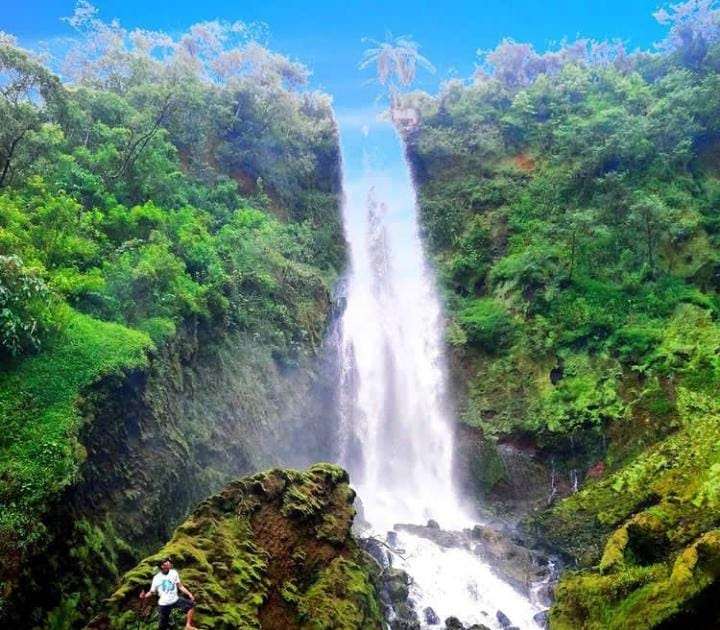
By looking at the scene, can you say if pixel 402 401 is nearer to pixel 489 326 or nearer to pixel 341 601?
pixel 489 326

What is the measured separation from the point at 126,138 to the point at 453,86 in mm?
20568

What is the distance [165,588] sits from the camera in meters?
7.77

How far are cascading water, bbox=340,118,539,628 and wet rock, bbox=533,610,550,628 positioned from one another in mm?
201

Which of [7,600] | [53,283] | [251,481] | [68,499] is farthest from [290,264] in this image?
[7,600]

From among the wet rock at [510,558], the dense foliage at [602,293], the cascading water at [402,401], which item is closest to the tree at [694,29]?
the dense foliage at [602,293]

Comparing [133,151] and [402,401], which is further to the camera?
[402,401]

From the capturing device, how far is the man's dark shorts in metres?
7.73

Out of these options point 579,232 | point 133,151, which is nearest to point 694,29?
point 579,232

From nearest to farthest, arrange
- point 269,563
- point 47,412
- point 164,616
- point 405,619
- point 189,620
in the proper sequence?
point 189,620 → point 164,616 → point 47,412 → point 269,563 → point 405,619

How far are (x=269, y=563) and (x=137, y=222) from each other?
1074 centimetres

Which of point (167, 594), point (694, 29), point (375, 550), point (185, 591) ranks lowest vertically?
point (167, 594)

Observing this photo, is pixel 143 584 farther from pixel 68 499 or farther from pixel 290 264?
pixel 290 264

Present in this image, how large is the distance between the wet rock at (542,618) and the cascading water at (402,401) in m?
0.20

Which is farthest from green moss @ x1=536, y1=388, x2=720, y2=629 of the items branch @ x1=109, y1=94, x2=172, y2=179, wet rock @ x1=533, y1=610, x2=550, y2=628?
branch @ x1=109, y1=94, x2=172, y2=179
